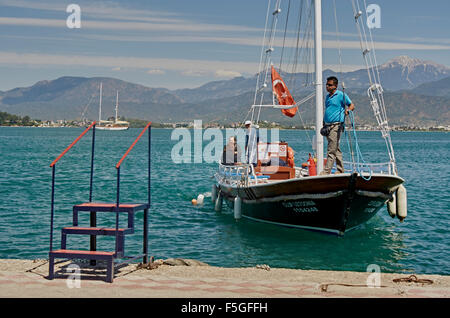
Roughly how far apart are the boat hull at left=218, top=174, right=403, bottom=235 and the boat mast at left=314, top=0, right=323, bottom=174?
1.19 meters

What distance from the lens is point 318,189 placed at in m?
15.9

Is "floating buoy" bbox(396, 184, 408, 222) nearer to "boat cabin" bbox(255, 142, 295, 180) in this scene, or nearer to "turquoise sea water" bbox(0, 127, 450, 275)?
"turquoise sea water" bbox(0, 127, 450, 275)

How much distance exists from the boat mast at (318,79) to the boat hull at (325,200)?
119 centimetres

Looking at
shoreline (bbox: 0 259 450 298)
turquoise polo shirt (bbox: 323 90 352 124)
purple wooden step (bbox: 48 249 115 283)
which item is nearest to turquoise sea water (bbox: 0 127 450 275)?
turquoise polo shirt (bbox: 323 90 352 124)

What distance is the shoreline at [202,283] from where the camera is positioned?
851 centimetres

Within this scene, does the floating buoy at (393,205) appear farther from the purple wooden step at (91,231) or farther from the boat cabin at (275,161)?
the purple wooden step at (91,231)

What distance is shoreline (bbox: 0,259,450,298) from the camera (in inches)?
335

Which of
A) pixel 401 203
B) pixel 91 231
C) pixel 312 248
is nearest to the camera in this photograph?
pixel 91 231

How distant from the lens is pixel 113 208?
390 inches

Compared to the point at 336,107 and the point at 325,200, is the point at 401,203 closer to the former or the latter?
the point at 325,200

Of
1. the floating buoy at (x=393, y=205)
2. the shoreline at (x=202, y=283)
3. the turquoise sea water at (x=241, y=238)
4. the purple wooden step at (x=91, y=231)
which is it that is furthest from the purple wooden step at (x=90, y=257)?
the floating buoy at (x=393, y=205)

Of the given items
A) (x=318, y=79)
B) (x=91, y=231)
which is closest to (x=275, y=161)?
(x=318, y=79)

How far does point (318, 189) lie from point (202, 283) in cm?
744
